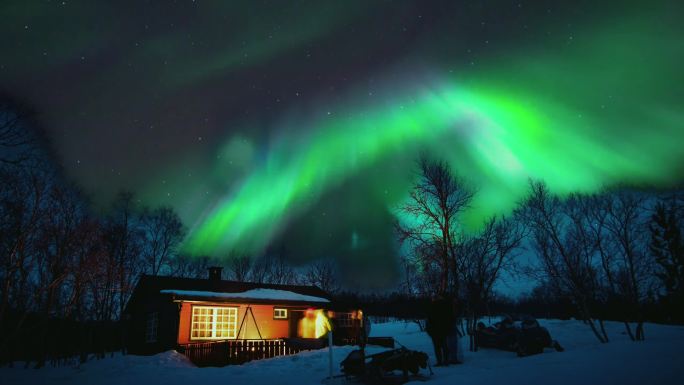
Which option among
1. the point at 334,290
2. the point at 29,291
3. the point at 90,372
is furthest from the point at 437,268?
the point at 334,290

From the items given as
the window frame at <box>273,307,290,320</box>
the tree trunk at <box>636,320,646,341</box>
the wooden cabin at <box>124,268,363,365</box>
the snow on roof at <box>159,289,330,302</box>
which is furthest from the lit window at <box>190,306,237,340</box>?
the tree trunk at <box>636,320,646,341</box>

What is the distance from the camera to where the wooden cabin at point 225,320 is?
20922 millimetres

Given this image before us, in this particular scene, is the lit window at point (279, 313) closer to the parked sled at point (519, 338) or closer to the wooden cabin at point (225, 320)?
the wooden cabin at point (225, 320)

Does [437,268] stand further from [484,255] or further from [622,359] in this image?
[622,359]

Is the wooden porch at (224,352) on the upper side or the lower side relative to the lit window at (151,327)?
lower

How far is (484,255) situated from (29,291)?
90.8ft

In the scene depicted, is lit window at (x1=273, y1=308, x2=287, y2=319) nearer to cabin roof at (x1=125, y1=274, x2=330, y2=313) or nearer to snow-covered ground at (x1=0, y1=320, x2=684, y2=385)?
cabin roof at (x1=125, y1=274, x2=330, y2=313)

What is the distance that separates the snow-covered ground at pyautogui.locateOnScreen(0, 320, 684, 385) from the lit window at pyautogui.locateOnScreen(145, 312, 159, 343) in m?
5.99

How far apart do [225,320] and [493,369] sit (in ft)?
60.3

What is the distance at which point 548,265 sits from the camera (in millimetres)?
23375

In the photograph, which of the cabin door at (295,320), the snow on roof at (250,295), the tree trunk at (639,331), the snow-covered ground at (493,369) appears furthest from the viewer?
the cabin door at (295,320)

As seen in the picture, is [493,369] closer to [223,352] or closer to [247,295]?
[223,352]

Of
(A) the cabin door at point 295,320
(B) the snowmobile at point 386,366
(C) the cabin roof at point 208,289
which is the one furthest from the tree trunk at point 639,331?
(A) the cabin door at point 295,320

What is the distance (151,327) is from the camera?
24.9 meters
